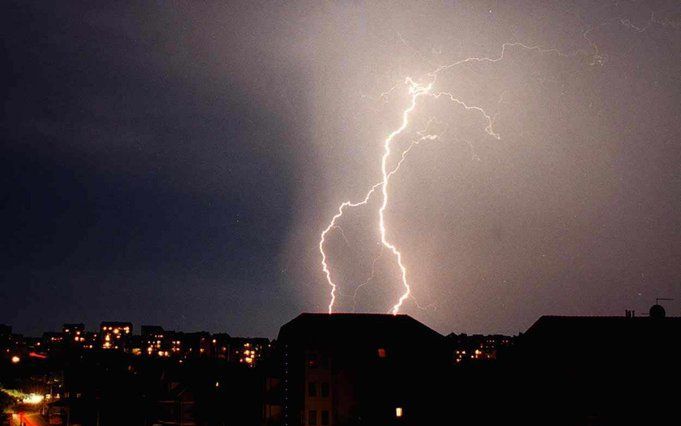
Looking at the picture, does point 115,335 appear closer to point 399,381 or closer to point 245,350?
point 245,350

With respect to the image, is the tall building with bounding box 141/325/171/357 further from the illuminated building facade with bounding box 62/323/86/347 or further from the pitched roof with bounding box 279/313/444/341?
the pitched roof with bounding box 279/313/444/341

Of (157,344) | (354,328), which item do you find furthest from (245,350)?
(354,328)

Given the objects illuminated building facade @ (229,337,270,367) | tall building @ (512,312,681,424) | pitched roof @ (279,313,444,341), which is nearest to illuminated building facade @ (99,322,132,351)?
illuminated building facade @ (229,337,270,367)

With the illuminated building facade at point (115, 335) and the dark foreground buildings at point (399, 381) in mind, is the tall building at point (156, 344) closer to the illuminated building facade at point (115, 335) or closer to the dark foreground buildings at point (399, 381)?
the illuminated building facade at point (115, 335)

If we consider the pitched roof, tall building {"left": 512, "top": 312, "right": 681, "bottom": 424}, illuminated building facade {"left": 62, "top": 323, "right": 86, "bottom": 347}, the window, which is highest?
illuminated building facade {"left": 62, "top": 323, "right": 86, "bottom": 347}

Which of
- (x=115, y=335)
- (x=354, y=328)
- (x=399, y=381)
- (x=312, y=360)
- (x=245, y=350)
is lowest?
(x=399, y=381)
